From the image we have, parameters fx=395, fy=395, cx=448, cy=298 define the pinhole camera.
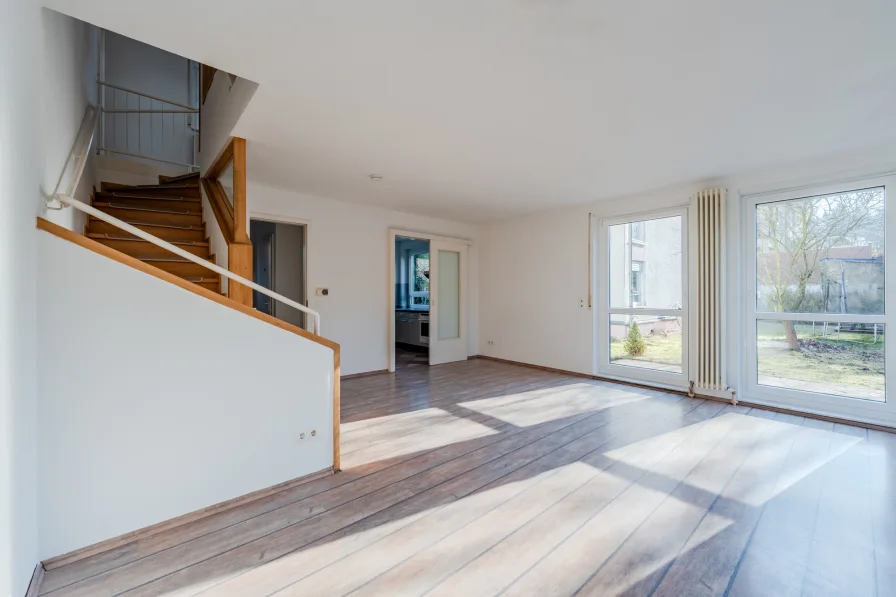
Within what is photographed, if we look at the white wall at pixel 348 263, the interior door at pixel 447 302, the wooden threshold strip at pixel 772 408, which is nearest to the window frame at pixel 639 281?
the wooden threshold strip at pixel 772 408

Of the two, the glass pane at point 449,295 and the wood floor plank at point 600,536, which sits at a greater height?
the glass pane at point 449,295

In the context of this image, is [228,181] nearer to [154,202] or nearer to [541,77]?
[154,202]

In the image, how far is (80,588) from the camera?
158cm

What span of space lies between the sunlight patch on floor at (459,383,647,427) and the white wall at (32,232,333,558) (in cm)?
204

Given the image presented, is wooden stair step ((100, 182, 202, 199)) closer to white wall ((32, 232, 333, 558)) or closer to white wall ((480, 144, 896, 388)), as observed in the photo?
white wall ((32, 232, 333, 558))

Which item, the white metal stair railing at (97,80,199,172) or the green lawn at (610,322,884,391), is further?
the white metal stair railing at (97,80,199,172)

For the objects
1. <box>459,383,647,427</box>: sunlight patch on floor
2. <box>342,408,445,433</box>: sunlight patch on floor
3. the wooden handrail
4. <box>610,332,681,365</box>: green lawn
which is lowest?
<box>342,408,445,433</box>: sunlight patch on floor

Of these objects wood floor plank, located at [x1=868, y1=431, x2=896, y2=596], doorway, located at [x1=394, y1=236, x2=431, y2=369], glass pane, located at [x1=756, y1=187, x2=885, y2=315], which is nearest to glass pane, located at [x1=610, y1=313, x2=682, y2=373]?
glass pane, located at [x1=756, y1=187, x2=885, y2=315]

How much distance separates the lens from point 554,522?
205cm

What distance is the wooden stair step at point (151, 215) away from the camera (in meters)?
3.69

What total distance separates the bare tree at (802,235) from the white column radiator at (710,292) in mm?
396

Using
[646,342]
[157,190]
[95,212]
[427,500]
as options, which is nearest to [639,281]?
[646,342]

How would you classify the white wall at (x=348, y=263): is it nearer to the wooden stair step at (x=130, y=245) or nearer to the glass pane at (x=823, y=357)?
the wooden stair step at (x=130, y=245)

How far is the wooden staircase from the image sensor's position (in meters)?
3.46
